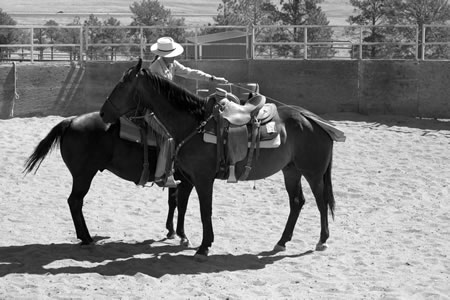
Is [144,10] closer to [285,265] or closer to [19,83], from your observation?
[19,83]

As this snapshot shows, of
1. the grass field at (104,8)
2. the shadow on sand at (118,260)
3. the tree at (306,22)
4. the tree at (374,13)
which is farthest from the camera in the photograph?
the grass field at (104,8)

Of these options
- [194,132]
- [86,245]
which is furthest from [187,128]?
[86,245]

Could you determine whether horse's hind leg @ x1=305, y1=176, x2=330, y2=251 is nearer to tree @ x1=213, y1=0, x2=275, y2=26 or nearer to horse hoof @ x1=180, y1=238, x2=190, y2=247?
horse hoof @ x1=180, y1=238, x2=190, y2=247

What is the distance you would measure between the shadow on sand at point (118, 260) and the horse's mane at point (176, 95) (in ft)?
4.51

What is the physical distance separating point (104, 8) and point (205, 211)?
258ft

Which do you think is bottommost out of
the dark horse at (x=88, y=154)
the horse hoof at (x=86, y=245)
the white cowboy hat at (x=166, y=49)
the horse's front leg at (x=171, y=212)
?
the horse hoof at (x=86, y=245)

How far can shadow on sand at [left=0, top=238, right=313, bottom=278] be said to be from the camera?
701 cm

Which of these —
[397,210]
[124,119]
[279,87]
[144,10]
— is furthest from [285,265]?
[144,10]

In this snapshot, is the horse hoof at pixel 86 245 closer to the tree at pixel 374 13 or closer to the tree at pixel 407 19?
the tree at pixel 407 19

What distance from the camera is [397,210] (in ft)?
31.6

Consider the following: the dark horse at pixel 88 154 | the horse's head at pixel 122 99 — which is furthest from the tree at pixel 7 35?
the horse's head at pixel 122 99

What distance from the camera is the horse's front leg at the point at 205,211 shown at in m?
7.48

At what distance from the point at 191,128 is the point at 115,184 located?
142 inches

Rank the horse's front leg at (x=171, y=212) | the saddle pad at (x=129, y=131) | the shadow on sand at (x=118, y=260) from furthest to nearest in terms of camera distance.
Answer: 1. the horse's front leg at (x=171, y=212)
2. the saddle pad at (x=129, y=131)
3. the shadow on sand at (x=118, y=260)
